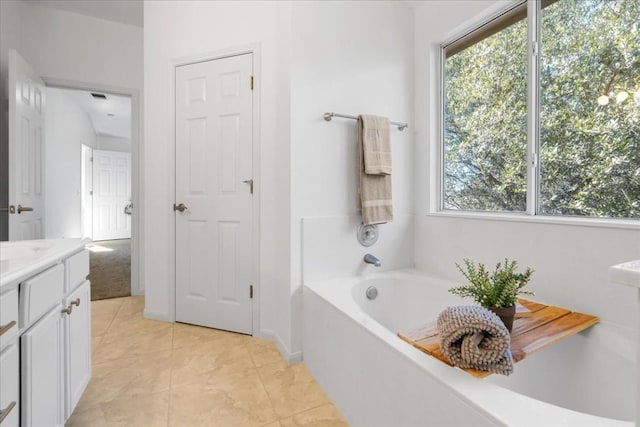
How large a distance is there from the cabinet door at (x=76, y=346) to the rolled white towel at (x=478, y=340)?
136 cm

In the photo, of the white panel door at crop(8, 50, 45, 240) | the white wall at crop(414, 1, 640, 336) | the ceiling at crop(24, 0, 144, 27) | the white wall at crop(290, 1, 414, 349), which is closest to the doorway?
the white panel door at crop(8, 50, 45, 240)

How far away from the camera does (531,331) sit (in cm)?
122

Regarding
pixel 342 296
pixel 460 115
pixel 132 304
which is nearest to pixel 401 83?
pixel 460 115

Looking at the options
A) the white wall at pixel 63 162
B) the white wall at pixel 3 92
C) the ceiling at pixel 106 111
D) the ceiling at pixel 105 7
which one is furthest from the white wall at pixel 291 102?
the white wall at pixel 63 162

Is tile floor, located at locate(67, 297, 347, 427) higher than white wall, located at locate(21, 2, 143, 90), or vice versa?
white wall, located at locate(21, 2, 143, 90)

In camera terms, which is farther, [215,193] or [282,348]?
[215,193]

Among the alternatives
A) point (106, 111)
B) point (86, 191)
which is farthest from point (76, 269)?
point (86, 191)

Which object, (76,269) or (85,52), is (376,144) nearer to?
(76,269)

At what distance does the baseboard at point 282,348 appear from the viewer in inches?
73.5

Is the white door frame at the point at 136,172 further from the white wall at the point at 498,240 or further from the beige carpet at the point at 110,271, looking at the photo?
the white wall at the point at 498,240

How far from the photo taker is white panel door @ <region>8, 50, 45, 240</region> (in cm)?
218

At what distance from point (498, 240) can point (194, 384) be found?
5.94 feet

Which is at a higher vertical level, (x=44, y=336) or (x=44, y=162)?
(x=44, y=162)

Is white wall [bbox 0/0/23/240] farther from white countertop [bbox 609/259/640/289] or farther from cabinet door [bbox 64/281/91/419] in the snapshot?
white countertop [bbox 609/259/640/289]
